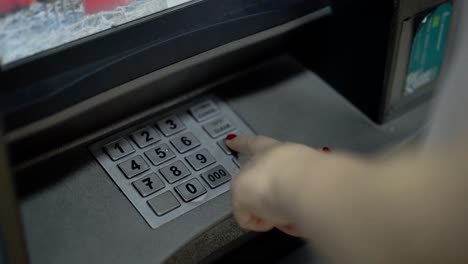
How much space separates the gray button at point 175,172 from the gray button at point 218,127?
5 cm

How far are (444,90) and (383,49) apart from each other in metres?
0.24

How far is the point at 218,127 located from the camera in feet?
2.36

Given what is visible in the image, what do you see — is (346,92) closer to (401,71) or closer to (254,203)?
(401,71)

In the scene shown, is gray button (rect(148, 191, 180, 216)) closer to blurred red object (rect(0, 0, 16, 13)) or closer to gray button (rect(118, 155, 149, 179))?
gray button (rect(118, 155, 149, 179))

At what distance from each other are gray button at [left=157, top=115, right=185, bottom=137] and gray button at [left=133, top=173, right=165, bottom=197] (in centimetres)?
6

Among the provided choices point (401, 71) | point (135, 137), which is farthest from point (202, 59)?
point (401, 71)

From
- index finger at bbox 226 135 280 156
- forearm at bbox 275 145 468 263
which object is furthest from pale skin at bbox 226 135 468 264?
index finger at bbox 226 135 280 156

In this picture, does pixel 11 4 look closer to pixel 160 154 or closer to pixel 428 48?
pixel 160 154

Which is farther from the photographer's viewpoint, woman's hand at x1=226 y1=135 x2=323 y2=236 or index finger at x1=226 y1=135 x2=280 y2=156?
index finger at x1=226 y1=135 x2=280 y2=156

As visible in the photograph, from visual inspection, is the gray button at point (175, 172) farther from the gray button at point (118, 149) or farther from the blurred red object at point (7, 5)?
the blurred red object at point (7, 5)

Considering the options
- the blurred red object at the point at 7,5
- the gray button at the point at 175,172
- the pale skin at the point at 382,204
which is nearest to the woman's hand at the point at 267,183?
the pale skin at the point at 382,204

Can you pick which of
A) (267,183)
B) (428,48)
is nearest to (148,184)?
(267,183)

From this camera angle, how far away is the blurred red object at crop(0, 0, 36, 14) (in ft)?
1.70

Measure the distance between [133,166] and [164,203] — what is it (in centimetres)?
5
